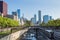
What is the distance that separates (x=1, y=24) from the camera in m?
108

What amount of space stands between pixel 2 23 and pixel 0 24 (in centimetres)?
553

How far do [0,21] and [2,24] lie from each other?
7.23 feet

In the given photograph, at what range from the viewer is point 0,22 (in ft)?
352

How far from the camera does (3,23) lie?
360ft

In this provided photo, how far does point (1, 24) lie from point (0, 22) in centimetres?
143

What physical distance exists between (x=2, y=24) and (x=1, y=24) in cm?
71

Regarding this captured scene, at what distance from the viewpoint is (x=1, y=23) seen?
359 feet

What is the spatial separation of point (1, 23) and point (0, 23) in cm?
400

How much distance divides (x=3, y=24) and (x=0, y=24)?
159 inches

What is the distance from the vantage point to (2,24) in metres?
108

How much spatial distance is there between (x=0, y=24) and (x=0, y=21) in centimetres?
433

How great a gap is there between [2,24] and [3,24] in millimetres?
653

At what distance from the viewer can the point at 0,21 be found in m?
108

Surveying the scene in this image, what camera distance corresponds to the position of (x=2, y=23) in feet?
360
